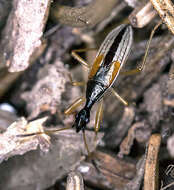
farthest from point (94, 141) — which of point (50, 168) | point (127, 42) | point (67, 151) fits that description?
point (127, 42)

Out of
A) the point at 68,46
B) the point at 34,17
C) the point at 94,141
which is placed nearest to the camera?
the point at 34,17

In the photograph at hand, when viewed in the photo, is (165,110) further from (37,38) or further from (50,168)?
(37,38)

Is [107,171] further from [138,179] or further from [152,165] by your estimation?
[152,165]

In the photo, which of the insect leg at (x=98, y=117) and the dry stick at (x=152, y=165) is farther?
the insect leg at (x=98, y=117)

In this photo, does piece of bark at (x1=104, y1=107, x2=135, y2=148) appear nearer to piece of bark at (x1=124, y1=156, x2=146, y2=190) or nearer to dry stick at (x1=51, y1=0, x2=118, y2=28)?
piece of bark at (x1=124, y1=156, x2=146, y2=190)

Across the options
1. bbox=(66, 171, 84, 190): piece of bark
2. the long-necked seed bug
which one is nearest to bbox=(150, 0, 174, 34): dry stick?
the long-necked seed bug

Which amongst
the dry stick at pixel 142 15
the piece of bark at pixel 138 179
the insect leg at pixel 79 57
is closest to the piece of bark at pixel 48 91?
the insect leg at pixel 79 57

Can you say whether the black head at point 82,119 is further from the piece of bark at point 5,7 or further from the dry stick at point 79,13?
the piece of bark at point 5,7
